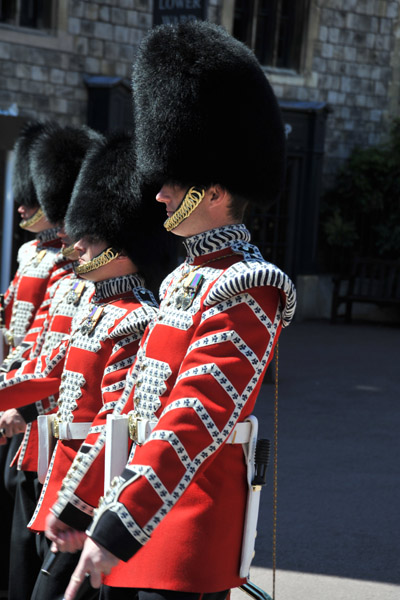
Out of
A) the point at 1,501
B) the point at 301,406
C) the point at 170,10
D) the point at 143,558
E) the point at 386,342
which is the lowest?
the point at 386,342

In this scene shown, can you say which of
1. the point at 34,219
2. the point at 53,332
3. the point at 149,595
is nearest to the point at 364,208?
the point at 34,219

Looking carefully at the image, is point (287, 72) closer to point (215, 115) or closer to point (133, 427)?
point (215, 115)

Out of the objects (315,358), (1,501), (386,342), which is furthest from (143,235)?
(386,342)

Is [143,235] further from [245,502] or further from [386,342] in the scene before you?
[386,342]

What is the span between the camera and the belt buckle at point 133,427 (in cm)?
248

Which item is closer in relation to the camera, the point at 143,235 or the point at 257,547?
the point at 143,235

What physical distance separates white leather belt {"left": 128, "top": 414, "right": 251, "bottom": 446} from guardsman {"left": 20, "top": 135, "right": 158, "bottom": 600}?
259mm

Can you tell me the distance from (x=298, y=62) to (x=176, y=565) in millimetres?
13953

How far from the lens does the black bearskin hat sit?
5.30 meters

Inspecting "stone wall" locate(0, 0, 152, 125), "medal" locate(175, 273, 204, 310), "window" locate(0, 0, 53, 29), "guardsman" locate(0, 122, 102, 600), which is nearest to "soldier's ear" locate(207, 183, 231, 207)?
"medal" locate(175, 273, 204, 310)

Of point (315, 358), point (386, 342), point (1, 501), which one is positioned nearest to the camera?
point (1, 501)

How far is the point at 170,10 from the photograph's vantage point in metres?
7.18

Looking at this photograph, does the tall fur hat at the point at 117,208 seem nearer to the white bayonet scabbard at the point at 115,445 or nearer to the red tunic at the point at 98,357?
the red tunic at the point at 98,357

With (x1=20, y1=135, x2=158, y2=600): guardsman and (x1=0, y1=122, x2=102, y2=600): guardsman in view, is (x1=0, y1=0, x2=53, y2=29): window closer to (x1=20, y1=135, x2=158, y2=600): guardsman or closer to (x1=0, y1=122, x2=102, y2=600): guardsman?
(x1=0, y1=122, x2=102, y2=600): guardsman
